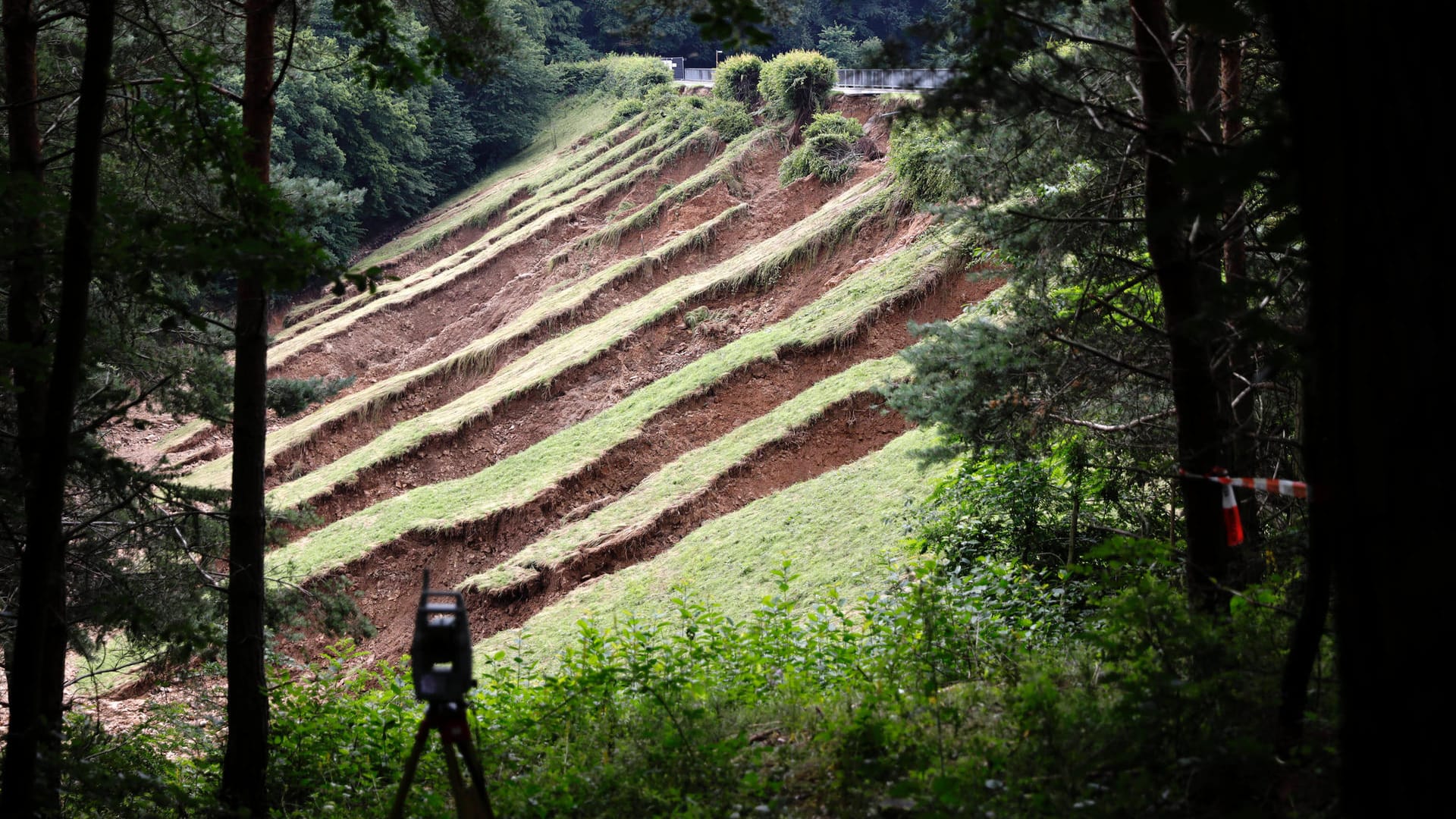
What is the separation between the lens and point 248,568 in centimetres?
590

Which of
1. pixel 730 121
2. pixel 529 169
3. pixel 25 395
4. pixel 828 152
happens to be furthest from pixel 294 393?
pixel 529 169

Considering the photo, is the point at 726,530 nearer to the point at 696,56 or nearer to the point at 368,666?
the point at 368,666

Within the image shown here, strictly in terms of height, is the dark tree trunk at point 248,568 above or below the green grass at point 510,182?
below

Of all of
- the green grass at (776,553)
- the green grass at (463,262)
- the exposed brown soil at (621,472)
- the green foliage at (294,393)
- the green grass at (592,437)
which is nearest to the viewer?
the green foliage at (294,393)

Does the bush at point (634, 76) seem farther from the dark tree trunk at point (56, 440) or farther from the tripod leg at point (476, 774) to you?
the tripod leg at point (476, 774)

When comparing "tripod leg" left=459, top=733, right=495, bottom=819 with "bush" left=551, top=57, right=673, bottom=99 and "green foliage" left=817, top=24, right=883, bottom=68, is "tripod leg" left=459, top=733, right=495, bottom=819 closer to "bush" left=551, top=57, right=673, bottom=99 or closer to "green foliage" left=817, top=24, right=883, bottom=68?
"bush" left=551, top=57, right=673, bottom=99

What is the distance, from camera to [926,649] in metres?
5.46

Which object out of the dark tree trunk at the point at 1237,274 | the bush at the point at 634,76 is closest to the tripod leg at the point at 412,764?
the dark tree trunk at the point at 1237,274

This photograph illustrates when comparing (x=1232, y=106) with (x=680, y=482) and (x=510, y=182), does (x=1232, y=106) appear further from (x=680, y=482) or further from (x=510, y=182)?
(x=510, y=182)

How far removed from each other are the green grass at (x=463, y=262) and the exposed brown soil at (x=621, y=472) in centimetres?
1249

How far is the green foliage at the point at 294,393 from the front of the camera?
1002 cm

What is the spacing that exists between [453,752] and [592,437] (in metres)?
15.8

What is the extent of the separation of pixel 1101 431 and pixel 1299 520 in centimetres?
135

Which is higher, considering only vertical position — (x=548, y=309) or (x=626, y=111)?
(x=626, y=111)
